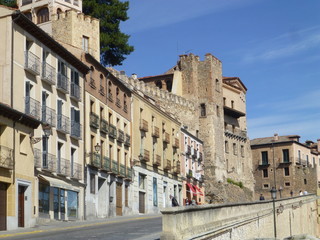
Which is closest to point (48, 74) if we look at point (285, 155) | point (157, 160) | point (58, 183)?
point (58, 183)

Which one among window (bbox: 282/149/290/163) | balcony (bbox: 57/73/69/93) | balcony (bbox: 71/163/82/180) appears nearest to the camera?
balcony (bbox: 57/73/69/93)

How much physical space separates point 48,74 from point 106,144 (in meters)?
11.9

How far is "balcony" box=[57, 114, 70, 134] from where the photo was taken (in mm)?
43531

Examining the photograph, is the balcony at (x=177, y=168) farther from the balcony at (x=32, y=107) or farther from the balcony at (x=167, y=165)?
the balcony at (x=32, y=107)

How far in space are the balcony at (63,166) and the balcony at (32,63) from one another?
615cm

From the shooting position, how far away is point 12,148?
34.3 m

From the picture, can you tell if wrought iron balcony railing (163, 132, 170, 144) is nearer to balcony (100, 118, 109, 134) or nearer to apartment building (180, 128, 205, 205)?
apartment building (180, 128, 205, 205)

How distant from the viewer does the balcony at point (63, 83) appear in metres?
44.0

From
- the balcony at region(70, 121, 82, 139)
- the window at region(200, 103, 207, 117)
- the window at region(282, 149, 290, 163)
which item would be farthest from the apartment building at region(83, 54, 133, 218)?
the window at region(282, 149, 290, 163)

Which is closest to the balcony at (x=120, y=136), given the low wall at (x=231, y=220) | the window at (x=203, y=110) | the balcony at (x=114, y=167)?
the balcony at (x=114, y=167)

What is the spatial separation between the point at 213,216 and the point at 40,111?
712 inches

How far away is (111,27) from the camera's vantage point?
261ft

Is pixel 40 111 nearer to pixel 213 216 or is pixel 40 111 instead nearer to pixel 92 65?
pixel 92 65

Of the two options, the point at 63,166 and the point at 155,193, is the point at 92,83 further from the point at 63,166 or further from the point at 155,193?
the point at 155,193
